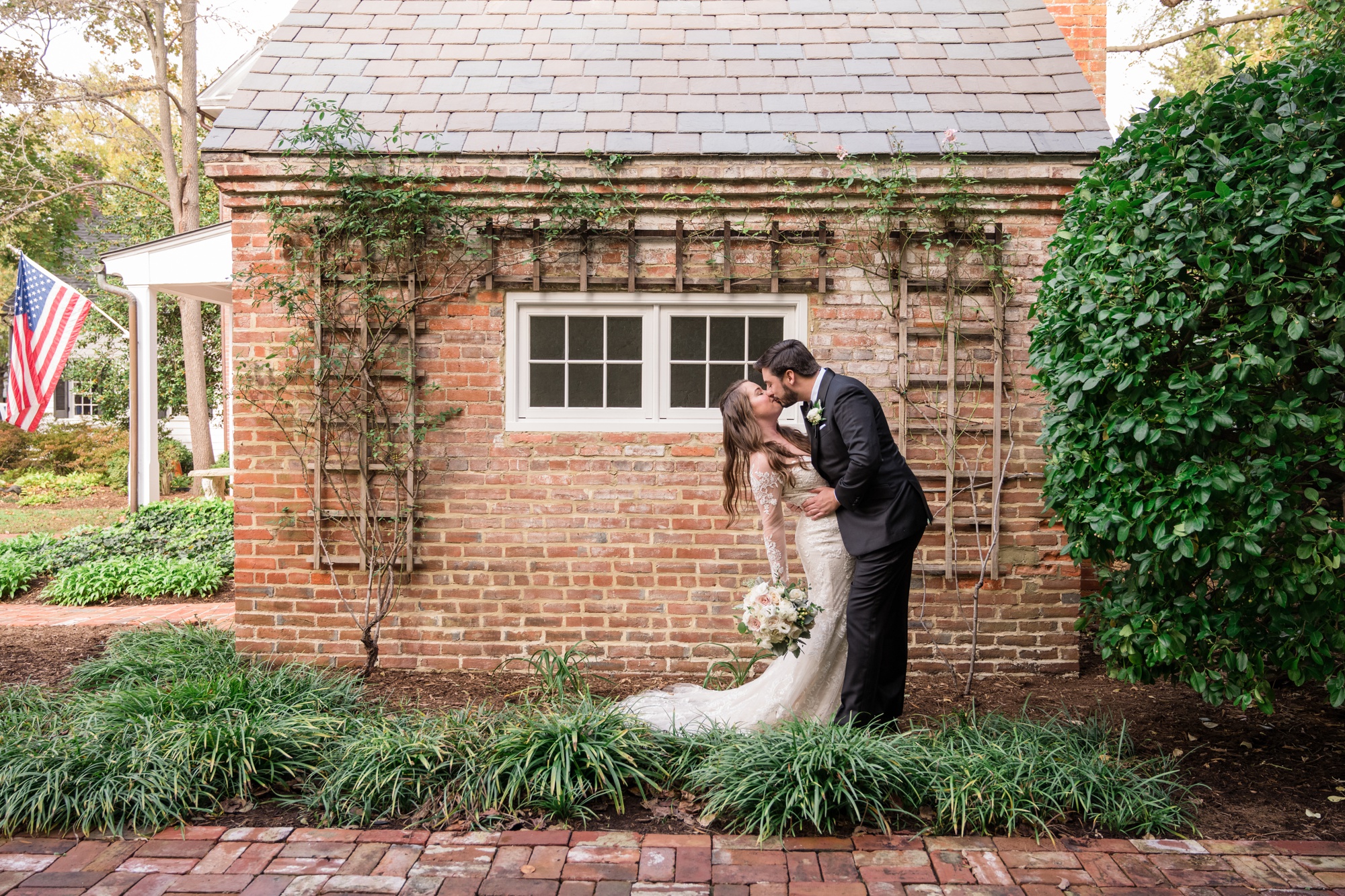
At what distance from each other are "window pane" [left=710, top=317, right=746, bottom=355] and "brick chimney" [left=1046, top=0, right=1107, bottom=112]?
146 inches

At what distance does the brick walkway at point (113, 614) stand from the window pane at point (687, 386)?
3.75 metres

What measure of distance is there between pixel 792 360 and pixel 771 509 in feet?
2.33

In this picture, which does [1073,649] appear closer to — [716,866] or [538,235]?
[716,866]

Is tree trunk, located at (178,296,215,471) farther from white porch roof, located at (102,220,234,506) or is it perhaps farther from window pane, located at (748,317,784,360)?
window pane, located at (748,317,784,360)

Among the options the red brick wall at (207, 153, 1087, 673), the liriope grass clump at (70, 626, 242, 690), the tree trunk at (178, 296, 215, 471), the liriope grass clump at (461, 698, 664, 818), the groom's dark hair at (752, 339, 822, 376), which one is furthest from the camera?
the tree trunk at (178, 296, 215, 471)

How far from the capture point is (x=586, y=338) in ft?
18.4

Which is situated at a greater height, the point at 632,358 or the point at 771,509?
the point at 632,358

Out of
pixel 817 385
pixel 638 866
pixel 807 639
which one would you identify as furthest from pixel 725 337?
pixel 638 866

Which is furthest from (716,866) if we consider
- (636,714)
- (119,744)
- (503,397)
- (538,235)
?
(538,235)

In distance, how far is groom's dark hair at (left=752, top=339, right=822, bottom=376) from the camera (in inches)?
165

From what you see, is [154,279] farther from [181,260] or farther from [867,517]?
[867,517]

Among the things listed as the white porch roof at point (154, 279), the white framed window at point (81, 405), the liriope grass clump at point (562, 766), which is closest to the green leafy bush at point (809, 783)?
the liriope grass clump at point (562, 766)

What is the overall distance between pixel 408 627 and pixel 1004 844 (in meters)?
3.65

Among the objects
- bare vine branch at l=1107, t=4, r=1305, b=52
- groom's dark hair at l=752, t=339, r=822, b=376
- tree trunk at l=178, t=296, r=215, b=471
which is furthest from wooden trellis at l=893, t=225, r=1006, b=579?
tree trunk at l=178, t=296, r=215, b=471
